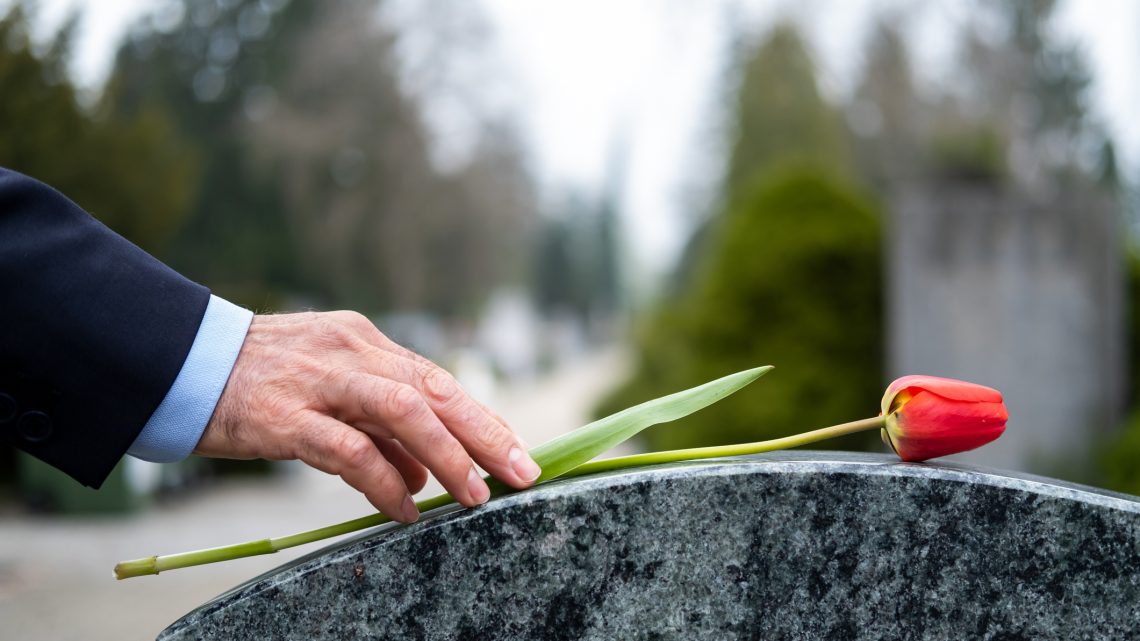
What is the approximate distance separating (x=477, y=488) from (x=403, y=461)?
0.20m

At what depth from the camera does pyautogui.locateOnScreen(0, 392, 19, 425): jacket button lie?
48.4 inches

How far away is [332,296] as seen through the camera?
24.5m

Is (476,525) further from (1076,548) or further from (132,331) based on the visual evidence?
(1076,548)

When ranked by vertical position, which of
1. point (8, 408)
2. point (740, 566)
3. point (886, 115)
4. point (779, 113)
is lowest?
point (740, 566)

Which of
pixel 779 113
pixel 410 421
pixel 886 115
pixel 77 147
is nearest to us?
pixel 410 421

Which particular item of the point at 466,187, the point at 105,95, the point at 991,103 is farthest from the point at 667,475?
the point at 466,187

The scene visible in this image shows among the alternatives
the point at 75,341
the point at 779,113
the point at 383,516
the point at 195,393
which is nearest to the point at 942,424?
the point at 383,516

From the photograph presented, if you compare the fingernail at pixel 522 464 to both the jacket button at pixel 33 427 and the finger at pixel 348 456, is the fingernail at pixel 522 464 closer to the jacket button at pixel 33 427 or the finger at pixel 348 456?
the finger at pixel 348 456

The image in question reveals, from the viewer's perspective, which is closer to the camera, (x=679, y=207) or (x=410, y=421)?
(x=410, y=421)

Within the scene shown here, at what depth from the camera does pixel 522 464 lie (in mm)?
1273

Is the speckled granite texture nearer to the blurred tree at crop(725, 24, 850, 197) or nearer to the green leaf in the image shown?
the green leaf

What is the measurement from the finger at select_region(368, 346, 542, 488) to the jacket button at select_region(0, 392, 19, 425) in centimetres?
43

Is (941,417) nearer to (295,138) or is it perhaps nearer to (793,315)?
(793,315)

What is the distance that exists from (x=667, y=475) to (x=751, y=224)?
641cm
